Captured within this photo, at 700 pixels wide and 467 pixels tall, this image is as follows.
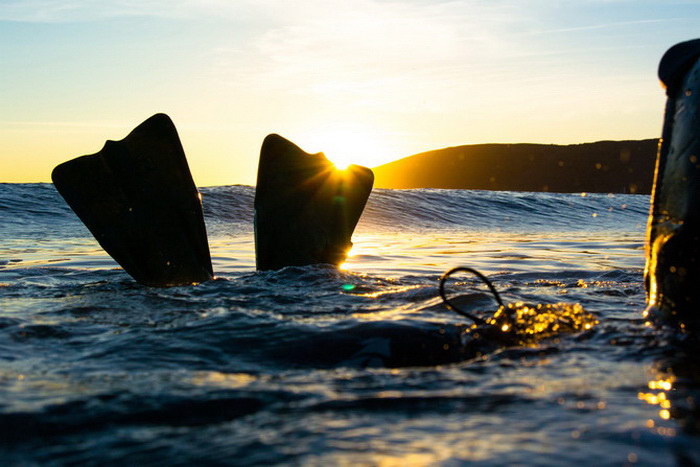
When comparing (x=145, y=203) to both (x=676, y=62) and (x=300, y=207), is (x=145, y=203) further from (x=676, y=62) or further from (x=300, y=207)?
(x=676, y=62)

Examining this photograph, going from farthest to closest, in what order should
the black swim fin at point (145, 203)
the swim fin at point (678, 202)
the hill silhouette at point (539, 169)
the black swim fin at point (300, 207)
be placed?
1. the hill silhouette at point (539, 169)
2. the black swim fin at point (300, 207)
3. the black swim fin at point (145, 203)
4. the swim fin at point (678, 202)

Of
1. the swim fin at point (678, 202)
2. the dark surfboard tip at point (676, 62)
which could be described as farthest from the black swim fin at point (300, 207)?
the dark surfboard tip at point (676, 62)

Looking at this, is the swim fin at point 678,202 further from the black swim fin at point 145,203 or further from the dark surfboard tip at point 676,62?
the black swim fin at point 145,203

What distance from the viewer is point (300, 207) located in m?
5.18

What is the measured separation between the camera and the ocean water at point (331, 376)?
1.46 meters

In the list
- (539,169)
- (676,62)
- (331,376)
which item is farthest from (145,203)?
(539,169)

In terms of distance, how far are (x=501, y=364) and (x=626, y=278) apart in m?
3.07

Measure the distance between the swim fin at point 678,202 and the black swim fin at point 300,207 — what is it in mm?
2885

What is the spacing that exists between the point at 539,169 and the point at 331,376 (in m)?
43.6

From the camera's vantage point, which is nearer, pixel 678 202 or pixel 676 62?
pixel 678 202

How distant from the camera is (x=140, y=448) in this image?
1499 mm

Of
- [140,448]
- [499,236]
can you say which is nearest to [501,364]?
[140,448]

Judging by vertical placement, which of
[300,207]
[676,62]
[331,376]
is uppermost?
[676,62]

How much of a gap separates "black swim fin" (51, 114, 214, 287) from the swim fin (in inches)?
121
